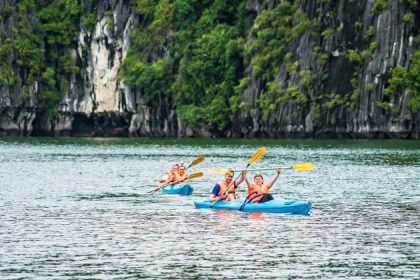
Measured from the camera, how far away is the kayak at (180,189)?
59250 millimetres

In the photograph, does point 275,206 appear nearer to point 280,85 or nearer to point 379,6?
point 379,6

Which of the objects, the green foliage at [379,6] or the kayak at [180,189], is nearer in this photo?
the kayak at [180,189]

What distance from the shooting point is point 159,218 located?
46.6 m

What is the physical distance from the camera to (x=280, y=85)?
12731cm

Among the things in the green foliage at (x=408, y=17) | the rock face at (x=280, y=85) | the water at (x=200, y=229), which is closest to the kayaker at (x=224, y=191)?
the water at (x=200, y=229)

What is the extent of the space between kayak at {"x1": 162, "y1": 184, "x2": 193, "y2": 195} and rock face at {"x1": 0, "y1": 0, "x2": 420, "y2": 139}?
55.7 meters

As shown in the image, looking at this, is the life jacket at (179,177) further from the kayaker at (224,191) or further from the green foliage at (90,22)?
the green foliage at (90,22)

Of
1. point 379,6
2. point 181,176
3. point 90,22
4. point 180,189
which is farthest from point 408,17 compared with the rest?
point 180,189

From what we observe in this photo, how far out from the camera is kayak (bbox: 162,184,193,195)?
5925 centimetres

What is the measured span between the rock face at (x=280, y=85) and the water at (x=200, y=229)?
39.7 metres

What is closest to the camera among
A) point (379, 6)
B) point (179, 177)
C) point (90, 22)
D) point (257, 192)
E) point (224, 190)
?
point (257, 192)

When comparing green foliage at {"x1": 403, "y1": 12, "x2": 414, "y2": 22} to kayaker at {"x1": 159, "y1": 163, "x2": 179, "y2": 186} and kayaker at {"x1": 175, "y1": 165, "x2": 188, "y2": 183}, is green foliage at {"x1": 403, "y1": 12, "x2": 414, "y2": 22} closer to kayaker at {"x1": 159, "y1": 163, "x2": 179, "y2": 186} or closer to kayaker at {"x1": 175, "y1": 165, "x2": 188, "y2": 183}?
kayaker at {"x1": 175, "y1": 165, "x2": 188, "y2": 183}

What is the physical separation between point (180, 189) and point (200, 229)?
1689 centimetres

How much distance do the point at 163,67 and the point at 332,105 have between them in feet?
101
